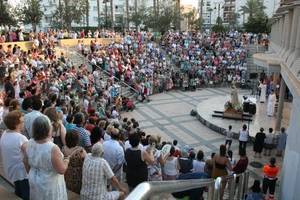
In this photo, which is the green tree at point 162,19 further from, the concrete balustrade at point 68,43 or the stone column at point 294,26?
the stone column at point 294,26

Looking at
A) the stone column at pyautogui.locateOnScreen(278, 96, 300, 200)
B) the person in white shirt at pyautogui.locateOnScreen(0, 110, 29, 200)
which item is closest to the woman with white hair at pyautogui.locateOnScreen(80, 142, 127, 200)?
the person in white shirt at pyautogui.locateOnScreen(0, 110, 29, 200)

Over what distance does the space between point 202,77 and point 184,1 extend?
240 ft

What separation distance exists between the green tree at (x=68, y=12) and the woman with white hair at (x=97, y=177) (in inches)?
1808

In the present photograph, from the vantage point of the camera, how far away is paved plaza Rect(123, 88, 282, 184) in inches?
616

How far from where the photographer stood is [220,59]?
31719 mm

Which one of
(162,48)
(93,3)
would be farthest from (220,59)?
(93,3)

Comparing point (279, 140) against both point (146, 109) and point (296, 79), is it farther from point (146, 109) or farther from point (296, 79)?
point (146, 109)

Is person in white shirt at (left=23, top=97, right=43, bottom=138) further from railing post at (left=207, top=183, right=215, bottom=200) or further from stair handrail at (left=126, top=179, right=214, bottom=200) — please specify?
stair handrail at (left=126, top=179, right=214, bottom=200)

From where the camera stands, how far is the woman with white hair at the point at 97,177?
481cm

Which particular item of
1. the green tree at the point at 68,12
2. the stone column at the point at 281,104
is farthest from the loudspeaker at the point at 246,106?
the green tree at the point at 68,12

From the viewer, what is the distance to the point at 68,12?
162 feet

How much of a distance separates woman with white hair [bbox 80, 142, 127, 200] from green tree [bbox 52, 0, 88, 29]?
1808 inches

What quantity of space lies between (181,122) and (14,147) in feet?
49.7

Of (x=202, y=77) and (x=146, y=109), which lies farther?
(x=202, y=77)
